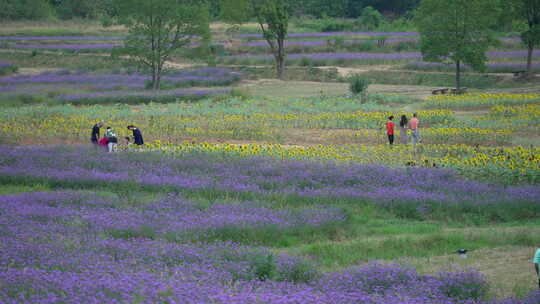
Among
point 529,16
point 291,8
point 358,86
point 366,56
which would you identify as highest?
point 291,8

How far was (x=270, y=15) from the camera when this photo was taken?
2072 inches

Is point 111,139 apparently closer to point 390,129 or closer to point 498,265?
point 390,129

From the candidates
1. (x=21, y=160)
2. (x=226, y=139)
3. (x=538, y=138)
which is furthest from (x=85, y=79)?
(x=538, y=138)

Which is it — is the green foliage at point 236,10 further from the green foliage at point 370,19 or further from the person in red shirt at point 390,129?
the person in red shirt at point 390,129

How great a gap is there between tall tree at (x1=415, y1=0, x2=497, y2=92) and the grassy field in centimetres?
897

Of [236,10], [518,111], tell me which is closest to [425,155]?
[518,111]

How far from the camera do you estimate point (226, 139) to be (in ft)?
81.4

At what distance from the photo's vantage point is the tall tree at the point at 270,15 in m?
52.6

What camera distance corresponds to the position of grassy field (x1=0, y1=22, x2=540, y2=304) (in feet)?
27.4

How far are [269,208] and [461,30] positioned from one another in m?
30.6

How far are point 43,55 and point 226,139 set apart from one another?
131ft

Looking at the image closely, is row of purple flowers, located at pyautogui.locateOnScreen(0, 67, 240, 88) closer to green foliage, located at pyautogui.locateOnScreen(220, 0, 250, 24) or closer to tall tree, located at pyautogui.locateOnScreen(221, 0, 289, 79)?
tall tree, located at pyautogui.locateOnScreen(221, 0, 289, 79)

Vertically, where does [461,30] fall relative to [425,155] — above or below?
above

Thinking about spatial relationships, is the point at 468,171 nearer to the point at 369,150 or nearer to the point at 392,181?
the point at 392,181
